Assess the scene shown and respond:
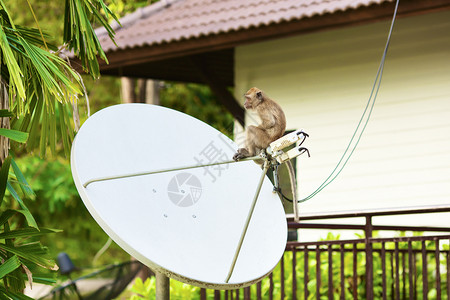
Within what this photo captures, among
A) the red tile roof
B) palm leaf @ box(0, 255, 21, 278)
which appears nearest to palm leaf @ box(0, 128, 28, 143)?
palm leaf @ box(0, 255, 21, 278)

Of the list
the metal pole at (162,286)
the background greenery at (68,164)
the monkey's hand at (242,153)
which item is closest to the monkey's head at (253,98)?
the monkey's hand at (242,153)

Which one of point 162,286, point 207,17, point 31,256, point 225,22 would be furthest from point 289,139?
point 207,17

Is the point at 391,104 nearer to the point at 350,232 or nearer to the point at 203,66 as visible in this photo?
the point at 350,232

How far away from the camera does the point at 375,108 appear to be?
28.9 ft

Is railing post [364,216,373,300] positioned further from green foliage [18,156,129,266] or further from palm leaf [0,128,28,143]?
green foliage [18,156,129,266]

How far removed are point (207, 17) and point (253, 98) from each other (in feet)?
17.2

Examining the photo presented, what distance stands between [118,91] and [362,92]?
10922 mm

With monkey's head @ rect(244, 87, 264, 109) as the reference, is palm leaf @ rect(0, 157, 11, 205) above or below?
below

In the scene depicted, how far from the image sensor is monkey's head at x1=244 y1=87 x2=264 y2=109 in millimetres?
3992

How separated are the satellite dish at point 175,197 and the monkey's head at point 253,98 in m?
0.50

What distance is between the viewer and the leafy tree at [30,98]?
5016mm

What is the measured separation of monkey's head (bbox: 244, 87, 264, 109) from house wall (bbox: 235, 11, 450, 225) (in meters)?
4.61

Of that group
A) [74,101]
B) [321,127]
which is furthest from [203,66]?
[74,101]

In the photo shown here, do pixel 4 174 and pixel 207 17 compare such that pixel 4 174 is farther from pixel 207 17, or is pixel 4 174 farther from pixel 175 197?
pixel 207 17
